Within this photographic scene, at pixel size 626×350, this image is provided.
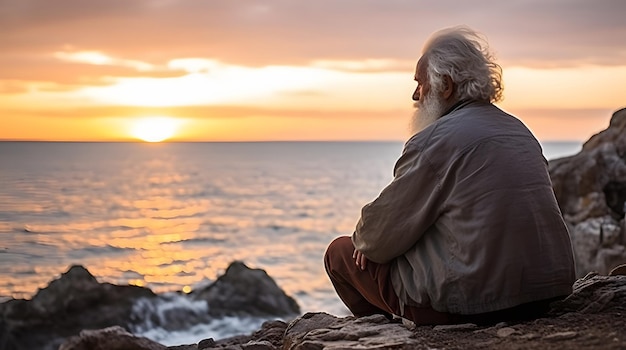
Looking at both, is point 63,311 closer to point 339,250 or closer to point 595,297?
point 339,250

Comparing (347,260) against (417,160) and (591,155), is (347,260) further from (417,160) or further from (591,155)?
(591,155)

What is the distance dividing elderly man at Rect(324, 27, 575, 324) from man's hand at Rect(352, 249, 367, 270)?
104mm

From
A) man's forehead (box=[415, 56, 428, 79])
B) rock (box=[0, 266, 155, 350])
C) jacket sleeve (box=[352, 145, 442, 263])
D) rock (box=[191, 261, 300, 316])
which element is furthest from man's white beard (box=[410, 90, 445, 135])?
rock (box=[191, 261, 300, 316])

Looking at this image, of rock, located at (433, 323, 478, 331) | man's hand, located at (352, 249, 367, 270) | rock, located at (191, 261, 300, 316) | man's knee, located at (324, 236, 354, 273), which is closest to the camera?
rock, located at (433, 323, 478, 331)

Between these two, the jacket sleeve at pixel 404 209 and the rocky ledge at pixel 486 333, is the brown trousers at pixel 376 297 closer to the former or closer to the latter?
the rocky ledge at pixel 486 333

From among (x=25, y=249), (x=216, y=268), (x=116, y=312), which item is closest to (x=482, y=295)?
(x=116, y=312)

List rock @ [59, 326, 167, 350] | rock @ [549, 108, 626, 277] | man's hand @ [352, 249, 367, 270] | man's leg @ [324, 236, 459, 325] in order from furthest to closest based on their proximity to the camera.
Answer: rock @ [549, 108, 626, 277] < rock @ [59, 326, 167, 350] < man's hand @ [352, 249, 367, 270] < man's leg @ [324, 236, 459, 325]

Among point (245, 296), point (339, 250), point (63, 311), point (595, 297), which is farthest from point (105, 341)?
point (245, 296)

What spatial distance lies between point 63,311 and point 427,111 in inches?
336

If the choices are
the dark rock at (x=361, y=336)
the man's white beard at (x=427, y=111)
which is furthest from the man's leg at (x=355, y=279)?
Result: the man's white beard at (x=427, y=111)

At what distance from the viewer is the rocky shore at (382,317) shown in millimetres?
3955

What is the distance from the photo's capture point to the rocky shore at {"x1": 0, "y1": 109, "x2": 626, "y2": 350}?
396 centimetres

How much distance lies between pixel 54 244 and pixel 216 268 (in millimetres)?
4188

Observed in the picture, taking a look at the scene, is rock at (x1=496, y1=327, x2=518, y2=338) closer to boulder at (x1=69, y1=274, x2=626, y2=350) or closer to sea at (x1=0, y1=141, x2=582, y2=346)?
boulder at (x1=69, y1=274, x2=626, y2=350)
